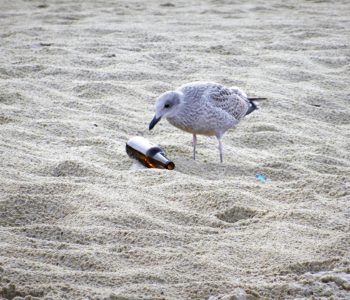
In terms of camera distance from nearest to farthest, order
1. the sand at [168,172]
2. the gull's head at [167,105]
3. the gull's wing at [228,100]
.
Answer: the sand at [168,172]
the gull's head at [167,105]
the gull's wing at [228,100]

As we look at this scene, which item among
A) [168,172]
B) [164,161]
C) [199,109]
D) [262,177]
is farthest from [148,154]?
[262,177]

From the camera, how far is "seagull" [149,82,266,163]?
4.47m

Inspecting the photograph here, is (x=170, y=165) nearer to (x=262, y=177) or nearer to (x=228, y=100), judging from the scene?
(x=262, y=177)

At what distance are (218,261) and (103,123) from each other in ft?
7.09

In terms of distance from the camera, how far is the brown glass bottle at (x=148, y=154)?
4.29m

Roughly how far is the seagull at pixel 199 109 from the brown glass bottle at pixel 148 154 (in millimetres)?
119

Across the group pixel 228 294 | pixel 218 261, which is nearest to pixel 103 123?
pixel 218 261

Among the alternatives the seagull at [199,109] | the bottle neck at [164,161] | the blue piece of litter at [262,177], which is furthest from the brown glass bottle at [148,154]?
the blue piece of litter at [262,177]

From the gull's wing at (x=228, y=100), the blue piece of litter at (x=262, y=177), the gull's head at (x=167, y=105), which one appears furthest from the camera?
the gull's wing at (x=228, y=100)

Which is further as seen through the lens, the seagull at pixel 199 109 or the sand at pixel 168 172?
the seagull at pixel 199 109

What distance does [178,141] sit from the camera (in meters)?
4.94

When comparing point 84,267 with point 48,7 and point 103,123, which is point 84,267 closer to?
point 103,123

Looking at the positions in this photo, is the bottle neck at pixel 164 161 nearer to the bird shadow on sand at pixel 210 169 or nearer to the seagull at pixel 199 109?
the bird shadow on sand at pixel 210 169

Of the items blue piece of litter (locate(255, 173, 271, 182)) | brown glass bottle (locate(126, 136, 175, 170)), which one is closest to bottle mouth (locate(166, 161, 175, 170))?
brown glass bottle (locate(126, 136, 175, 170))
